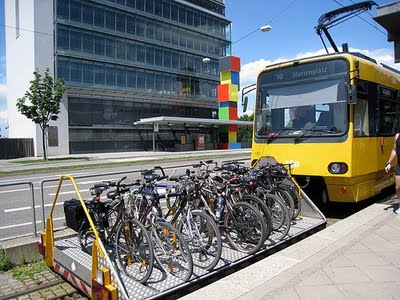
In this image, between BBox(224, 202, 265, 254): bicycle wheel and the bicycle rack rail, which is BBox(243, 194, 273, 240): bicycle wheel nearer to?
BBox(224, 202, 265, 254): bicycle wheel

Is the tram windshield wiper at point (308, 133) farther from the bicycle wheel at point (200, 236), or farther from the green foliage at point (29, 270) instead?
the green foliage at point (29, 270)

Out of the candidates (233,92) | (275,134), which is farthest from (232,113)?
(275,134)

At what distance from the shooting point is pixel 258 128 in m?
8.09

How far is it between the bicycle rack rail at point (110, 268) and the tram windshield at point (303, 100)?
2.06 m

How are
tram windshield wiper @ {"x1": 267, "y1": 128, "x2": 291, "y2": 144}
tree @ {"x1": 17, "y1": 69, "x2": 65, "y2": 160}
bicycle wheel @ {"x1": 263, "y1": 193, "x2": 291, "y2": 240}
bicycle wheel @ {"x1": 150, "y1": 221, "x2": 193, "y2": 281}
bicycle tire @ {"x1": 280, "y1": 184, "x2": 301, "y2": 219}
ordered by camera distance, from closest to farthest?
bicycle wheel @ {"x1": 150, "y1": 221, "x2": 193, "y2": 281}
bicycle wheel @ {"x1": 263, "y1": 193, "x2": 291, "y2": 240}
bicycle tire @ {"x1": 280, "y1": 184, "x2": 301, "y2": 219}
tram windshield wiper @ {"x1": 267, "y1": 128, "x2": 291, "y2": 144}
tree @ {"x1": 17, "y1": 69, "x2": 65, "y2": 160}

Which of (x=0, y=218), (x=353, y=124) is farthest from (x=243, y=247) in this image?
(x=0, y=218)

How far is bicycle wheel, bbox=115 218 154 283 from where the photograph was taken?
4.24 metres

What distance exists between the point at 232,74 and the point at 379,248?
4539 centimetres

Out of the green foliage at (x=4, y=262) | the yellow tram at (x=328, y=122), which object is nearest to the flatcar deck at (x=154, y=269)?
the green foliage at (x=4, y=262)

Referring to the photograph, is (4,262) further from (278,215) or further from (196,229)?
(278,215)

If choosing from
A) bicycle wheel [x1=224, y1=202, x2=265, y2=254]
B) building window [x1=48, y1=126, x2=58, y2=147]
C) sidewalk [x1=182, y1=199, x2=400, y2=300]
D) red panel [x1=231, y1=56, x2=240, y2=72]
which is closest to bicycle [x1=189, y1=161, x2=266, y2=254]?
bicycle wheel [x1=224, y1=202, x2=265, y2=254]

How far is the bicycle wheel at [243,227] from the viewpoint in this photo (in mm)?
5008

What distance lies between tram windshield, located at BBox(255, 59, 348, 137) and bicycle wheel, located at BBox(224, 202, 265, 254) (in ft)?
9.13

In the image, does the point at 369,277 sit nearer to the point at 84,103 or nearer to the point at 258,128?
the point at 258,128
